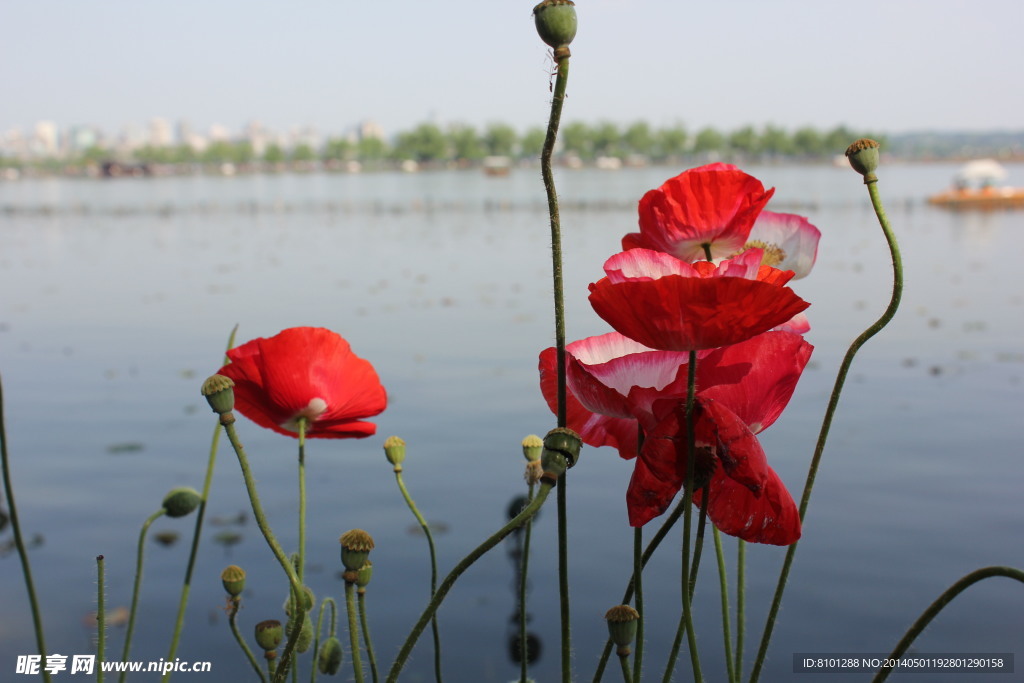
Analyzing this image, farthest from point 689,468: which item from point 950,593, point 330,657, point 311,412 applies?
point 330,657

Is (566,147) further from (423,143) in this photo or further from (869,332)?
(869,332)

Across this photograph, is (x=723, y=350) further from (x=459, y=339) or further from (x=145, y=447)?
(x=459, y=339)

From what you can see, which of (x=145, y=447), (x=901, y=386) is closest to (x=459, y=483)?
(x=145, y=447)

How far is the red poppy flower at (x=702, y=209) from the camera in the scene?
773 millimetres

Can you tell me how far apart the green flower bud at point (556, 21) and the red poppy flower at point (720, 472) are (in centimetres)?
24

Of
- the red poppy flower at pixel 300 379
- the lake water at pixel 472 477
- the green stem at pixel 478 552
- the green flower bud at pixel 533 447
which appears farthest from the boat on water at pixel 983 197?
the green stem at pixel 478 552

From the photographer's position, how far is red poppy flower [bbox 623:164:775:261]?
2.54ft

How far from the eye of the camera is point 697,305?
1.82 ft

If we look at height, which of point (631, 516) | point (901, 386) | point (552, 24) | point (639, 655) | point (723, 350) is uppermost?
point (552, 24)

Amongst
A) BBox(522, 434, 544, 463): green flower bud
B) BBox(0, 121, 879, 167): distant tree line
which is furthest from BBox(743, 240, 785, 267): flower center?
BBox(0, 121, 879, 167): distant tree line

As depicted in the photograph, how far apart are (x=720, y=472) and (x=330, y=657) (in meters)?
0.60

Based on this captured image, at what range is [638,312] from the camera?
1.85ft

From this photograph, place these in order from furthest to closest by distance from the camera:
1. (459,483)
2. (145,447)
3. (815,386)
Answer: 1. (815,386)
2. (145,447)
3. (459,483)

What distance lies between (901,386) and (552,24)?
5.68m
